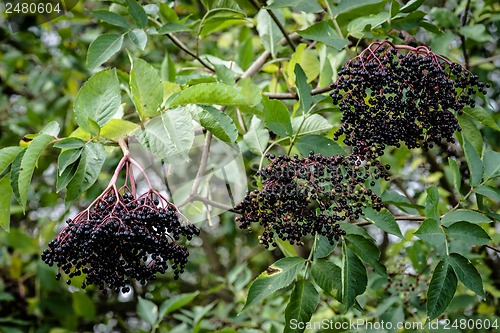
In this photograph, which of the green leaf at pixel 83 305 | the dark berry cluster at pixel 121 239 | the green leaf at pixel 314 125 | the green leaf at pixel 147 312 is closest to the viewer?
the dark berry cluster at pixel 121 239

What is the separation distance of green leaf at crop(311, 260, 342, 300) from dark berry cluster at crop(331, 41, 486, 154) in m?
0.36

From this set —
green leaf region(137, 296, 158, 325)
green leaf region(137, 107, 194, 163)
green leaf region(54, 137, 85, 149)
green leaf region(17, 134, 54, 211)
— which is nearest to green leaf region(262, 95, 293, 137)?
green leaf region(137, 107, 194, 163)

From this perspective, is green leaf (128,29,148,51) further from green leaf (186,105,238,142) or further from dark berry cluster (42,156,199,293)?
dark berry cluster (42,156,199,293)

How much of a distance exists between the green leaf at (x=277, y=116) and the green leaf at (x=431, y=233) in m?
0.45

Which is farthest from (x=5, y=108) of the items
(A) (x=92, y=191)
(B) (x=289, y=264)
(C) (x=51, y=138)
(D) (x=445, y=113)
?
(D) (x=445, y=113)

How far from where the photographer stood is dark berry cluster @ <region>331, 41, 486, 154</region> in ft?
4.63

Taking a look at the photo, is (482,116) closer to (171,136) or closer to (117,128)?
(171,136)

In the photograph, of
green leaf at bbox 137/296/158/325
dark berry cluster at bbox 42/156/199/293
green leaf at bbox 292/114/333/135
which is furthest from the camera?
green leaf at bbox 137/296/158/325

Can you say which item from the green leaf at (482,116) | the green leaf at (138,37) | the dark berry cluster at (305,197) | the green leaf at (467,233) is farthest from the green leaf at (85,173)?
the green leaf at (482,116)

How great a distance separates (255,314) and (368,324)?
1018 millimetres

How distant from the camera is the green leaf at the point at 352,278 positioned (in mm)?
1447

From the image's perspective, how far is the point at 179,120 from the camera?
1.41 m
